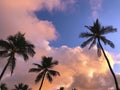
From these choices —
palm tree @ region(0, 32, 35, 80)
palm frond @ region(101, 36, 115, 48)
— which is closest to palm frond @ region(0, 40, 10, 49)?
palm tree @ region(0, 32, 35, 80)

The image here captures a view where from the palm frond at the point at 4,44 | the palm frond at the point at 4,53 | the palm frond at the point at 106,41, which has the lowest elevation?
the palm frond at the point at 4,53

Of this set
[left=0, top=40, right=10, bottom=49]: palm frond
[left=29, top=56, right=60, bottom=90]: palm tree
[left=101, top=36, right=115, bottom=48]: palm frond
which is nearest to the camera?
[left=0, top=40, right=10, bottom=49]: palm frond

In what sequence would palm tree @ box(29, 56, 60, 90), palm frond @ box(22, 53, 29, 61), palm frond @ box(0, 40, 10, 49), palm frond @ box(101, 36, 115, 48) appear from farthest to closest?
1. palm tree @ box(29, 56, 60, 90)
2. palm frond @ box(101, 36, 115, 48)
3. palm frond @ box(22, 53, 29, 61)
4. palm frond @ box(0, 40, 10, 49)

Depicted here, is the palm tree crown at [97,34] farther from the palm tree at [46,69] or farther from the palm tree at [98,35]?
the palm tree at [46,69]

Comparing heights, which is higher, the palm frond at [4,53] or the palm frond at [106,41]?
the palm frond at [106,41]

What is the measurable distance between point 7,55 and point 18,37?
330cm

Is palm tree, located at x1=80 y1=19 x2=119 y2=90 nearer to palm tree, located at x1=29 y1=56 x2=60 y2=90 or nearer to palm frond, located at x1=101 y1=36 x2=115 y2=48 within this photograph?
palm frond, located at x1=101 y1=36 x2=115 y2=48

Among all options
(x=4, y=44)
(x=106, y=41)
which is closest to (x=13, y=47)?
(x=4, y=44)

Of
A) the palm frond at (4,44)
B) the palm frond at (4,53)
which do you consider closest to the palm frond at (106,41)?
the palm frond at (4,44)

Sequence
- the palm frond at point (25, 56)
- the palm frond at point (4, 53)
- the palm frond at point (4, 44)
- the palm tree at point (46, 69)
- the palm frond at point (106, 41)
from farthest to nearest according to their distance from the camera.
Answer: the palm tree at point (46, 69) < the palm frond at point (106, 41) < the palm frond at point (25, 56) < the palm frond at point (4, 53) < the palm frond at point (4, 44)

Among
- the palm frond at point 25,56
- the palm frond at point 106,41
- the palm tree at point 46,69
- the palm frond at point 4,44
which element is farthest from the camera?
the palm tree at point 46,69

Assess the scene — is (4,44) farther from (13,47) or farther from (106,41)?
(106,41)

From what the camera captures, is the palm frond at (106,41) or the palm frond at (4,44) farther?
the palm frond at (106,41)

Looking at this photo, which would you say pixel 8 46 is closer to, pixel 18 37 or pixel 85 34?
pixel 18 37
